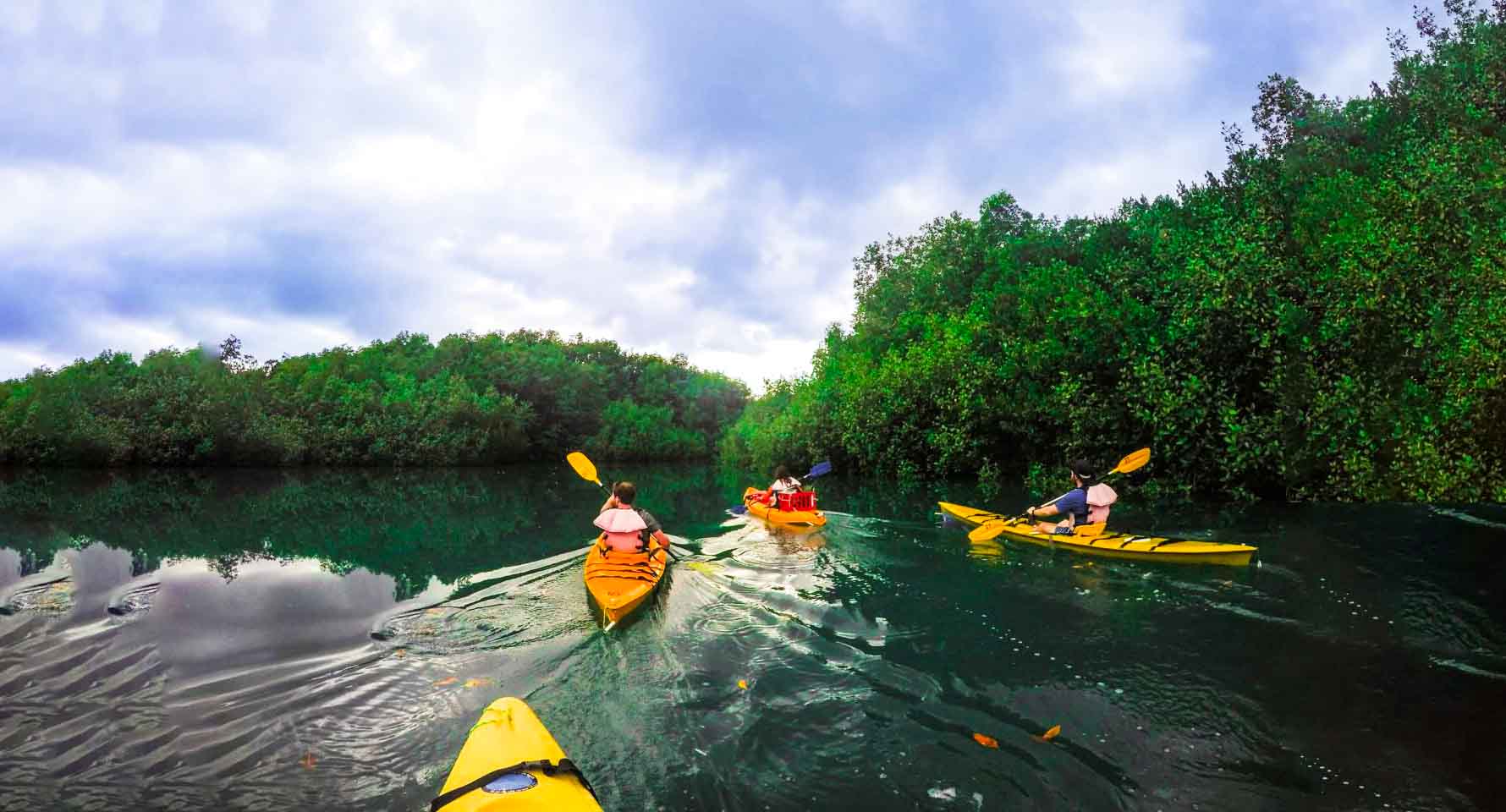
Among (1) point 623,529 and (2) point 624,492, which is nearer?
(1) point 623,529

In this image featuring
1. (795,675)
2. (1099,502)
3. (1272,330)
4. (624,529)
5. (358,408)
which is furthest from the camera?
(358,408)

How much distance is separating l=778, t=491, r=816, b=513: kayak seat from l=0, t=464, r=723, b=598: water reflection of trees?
288 cm

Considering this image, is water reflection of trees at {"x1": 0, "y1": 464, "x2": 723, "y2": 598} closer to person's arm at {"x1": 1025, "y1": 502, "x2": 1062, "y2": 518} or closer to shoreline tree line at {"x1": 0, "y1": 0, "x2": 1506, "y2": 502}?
shoreline tree line at {"x1": 0, "y1": 0, "x2": 1506, "y2": 502}

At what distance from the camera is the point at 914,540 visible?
13297 millimetres

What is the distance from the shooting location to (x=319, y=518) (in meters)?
18.3

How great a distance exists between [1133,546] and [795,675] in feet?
22.2

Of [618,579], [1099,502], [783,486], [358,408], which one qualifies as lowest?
[618,579]

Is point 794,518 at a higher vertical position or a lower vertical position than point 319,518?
lower

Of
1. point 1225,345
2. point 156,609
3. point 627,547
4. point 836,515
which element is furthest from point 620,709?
point 1225,345

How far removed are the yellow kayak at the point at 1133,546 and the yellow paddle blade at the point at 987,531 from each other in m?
0.12

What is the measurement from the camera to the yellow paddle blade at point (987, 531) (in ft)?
41.7

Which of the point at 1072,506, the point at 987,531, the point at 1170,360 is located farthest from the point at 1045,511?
the point at 1170,360

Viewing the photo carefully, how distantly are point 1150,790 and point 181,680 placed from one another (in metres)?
7.28

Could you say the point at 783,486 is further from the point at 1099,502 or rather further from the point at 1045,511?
the point at 1099,502
